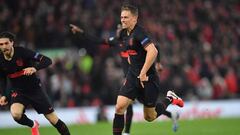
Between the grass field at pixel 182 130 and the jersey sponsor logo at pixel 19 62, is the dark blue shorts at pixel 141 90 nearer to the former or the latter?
the jersey sponsor logo at pixel 19 62

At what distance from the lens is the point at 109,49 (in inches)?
895

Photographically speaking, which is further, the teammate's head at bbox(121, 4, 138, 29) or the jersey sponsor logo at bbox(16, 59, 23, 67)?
the jersey sponsor logo at bbox(16, 59, 23, 67)

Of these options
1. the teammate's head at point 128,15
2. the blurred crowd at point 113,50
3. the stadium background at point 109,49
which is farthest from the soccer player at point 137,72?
the blurred crowd at point 113,50

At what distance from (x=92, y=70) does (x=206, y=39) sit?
5.71 metres

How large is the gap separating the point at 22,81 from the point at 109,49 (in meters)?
11.5

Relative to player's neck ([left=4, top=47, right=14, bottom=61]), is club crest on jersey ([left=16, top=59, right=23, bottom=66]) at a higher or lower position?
lower

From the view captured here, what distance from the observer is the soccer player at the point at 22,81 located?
1120 cm

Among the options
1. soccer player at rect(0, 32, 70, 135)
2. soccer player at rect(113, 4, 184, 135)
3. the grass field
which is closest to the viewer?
soccer player at rect(113, 4, 184, 135)

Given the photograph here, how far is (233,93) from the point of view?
73.0 ft

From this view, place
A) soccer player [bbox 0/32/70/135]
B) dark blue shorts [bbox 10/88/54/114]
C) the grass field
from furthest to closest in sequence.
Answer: the grass field → dark blue shorts [bbox 10/88/54/114] → soccer player [bbox 0/32/70/135]

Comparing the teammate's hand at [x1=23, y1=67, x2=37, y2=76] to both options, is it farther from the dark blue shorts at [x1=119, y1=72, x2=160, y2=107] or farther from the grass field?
the grass field

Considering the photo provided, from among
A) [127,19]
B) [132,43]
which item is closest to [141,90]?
[132,43]

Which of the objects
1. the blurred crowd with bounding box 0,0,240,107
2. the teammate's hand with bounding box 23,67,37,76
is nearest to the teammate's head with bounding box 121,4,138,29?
the teammate's hand with bounding box 23,67,37,76

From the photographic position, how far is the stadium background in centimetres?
2116
